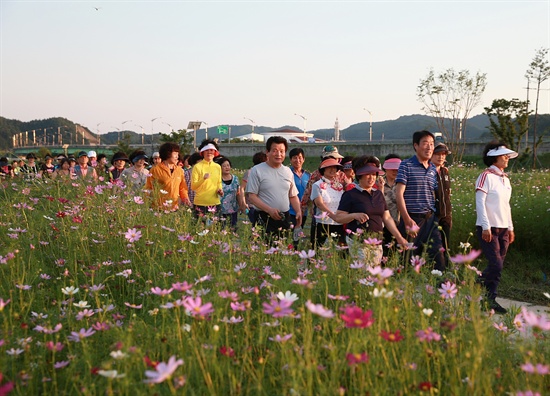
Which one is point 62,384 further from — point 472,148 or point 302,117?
point 302,117

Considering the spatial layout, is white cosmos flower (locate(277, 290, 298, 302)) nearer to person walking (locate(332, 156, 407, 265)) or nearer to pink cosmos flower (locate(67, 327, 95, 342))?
pink cosmos flower (locate(67, 327, 95, 342))

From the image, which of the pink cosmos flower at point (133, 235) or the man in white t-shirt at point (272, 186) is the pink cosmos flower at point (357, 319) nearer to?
the pink cosmos flower at point (133, 235)

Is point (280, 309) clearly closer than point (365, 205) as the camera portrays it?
Yes

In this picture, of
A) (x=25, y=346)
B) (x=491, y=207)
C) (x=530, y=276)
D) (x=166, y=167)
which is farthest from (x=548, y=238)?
(x=25, y=346)

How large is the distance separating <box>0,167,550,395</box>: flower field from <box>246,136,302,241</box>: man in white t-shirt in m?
0.84

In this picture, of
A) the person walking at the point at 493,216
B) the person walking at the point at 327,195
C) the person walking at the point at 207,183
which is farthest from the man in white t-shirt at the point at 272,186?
the person walking at the point at 493,216

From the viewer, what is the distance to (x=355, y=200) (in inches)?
220

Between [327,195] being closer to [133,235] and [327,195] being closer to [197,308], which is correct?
[133,235]

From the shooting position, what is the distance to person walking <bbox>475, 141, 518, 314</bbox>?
5977mm

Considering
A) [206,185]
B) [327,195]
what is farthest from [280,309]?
[206,185]

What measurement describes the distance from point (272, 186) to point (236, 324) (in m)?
3.09

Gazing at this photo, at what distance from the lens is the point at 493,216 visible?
19.7ft

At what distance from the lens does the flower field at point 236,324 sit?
247cm

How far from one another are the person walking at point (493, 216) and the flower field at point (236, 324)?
5.81ft
